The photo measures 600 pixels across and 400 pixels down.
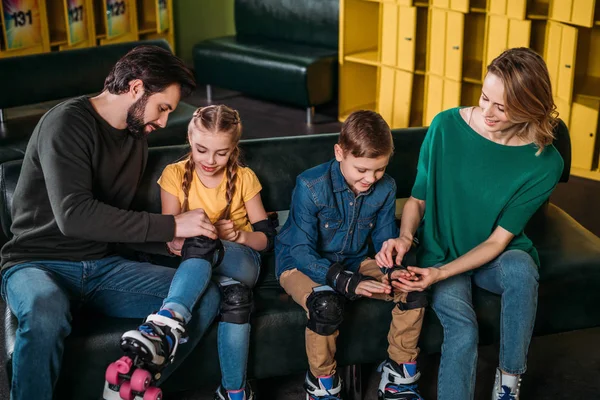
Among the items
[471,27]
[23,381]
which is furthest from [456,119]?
[471,27]

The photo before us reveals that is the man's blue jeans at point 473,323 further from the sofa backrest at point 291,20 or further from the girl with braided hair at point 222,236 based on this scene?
the sofa backrest at point 291,20

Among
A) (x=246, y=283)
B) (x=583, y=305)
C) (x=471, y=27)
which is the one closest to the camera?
(x=246, y=283)

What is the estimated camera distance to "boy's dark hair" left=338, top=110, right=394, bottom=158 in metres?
2.36

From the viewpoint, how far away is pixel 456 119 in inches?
98.3

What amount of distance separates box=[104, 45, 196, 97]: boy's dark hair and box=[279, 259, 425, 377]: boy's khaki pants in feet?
2.21

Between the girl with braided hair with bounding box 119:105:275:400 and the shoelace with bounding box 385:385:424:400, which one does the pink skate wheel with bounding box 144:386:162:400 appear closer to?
the girl with braided hair with bounding box 119:105:275:400

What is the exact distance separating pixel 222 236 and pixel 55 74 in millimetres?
2067

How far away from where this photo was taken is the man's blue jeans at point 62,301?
81.7 inches

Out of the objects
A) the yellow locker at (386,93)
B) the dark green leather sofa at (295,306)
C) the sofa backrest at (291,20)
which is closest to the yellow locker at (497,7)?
the yellow locker at (386,93)

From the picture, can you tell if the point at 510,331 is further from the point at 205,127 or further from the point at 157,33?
the point at 157,33

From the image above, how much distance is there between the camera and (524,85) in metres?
2.28

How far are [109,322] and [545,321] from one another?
1.36 metres

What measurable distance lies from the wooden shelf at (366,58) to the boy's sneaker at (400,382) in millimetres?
3207

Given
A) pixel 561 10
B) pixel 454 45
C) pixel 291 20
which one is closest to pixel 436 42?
pixel 454 45
